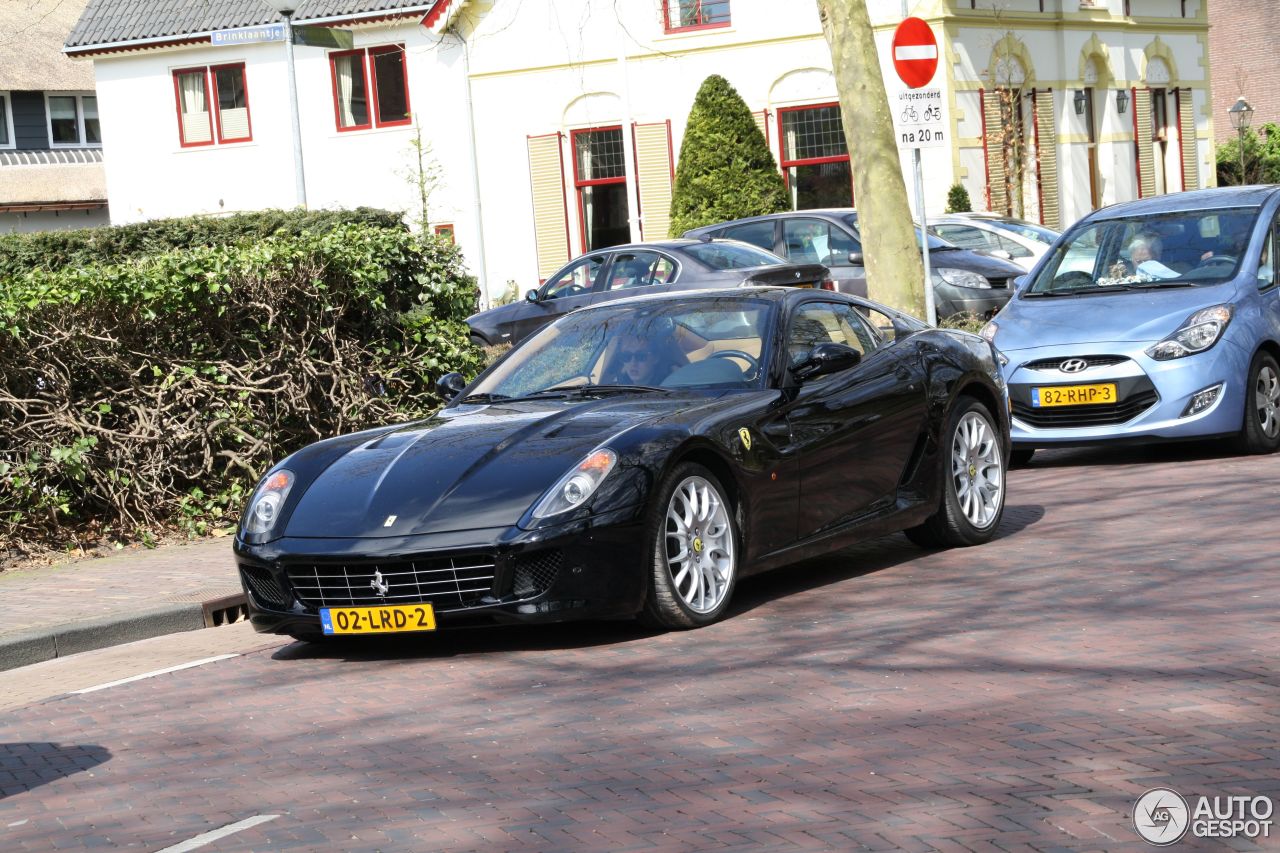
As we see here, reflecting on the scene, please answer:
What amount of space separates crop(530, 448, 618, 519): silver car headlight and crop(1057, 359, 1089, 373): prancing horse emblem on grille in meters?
5.49

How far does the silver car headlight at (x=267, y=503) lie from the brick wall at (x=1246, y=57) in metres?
54.1

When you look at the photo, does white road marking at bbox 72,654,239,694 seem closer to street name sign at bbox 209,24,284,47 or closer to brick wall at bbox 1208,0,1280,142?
street name sign at bbox 209,24,284,47

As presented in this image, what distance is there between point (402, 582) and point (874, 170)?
1003 cm

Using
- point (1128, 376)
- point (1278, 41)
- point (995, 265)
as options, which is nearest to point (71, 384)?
point (1128, 376)

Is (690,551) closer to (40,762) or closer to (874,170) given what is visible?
(40,762)

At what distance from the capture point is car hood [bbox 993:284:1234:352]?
1206 cm

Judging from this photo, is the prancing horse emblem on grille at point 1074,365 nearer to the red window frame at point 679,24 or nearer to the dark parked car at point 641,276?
the dark parked car at point 641,276

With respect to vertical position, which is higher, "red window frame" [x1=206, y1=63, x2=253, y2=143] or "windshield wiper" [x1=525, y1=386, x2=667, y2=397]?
"red window frame" [x1=206, y1=63, x2=253, y2=143]

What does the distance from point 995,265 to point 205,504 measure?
1193 cm

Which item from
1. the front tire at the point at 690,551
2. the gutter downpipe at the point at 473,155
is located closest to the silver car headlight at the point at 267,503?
the front tire at the point at 690,551

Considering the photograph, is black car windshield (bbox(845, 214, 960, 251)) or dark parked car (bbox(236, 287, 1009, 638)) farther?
black car windshield (bbox(845, 214, 960, 251))

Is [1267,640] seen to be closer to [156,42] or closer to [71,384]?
[71,384]

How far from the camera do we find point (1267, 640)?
682 cm

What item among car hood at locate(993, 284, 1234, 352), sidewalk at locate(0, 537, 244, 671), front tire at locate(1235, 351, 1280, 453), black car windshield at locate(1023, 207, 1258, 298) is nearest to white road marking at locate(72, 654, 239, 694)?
sidewalk at locate(0, 537, 244, 671)
